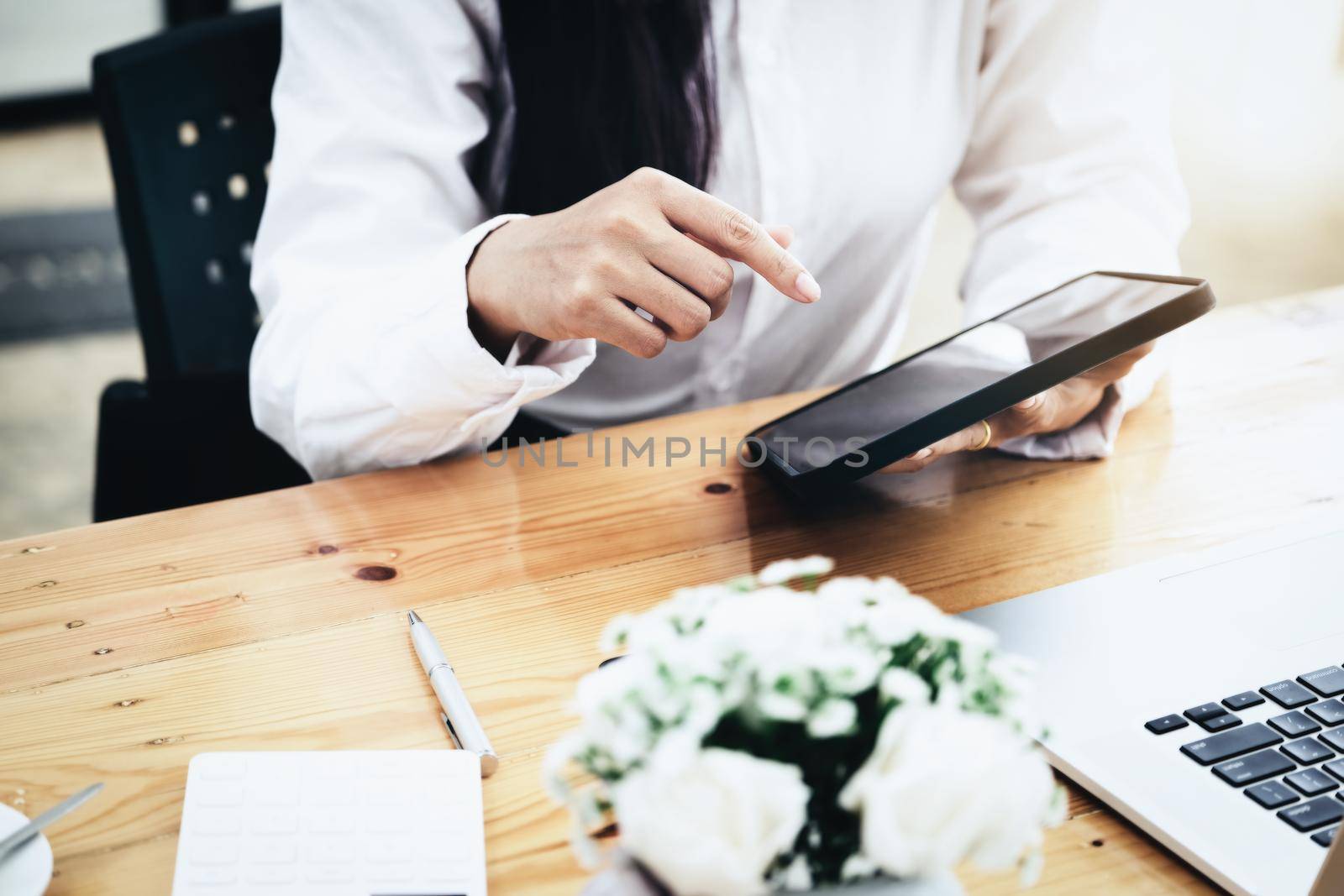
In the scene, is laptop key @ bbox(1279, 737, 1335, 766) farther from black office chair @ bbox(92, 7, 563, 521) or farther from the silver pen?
black office chair @ bbox(92, 7, 563, 521)

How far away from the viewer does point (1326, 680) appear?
0.45 metres

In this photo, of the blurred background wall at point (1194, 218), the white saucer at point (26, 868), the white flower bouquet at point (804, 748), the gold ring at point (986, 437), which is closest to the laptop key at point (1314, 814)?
the white flower bouquet at point (804, 748)

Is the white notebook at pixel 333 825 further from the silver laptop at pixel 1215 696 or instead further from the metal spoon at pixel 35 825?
the silver laptop at pixel 1215 696

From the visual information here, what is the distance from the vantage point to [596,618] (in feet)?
1.81

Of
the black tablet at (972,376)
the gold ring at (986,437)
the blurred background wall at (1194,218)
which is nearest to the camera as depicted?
the black tablet at (972,376)

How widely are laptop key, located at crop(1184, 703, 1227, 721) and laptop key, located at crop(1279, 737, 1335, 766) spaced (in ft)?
0.09

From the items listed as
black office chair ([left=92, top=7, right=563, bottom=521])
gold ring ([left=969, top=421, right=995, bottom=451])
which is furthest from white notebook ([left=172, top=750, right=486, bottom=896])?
black office chair ([left=92, top=7, right=563, bottom=521])

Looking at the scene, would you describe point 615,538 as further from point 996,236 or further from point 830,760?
point 996,236

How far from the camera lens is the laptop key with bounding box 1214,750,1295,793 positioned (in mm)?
400

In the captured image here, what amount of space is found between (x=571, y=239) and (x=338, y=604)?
0.25 m

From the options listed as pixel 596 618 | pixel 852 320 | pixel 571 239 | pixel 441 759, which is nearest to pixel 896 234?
pixel 852 320

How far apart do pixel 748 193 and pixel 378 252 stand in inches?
13.3

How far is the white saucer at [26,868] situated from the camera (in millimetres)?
370

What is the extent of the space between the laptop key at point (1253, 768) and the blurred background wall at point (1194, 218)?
2007 mm
